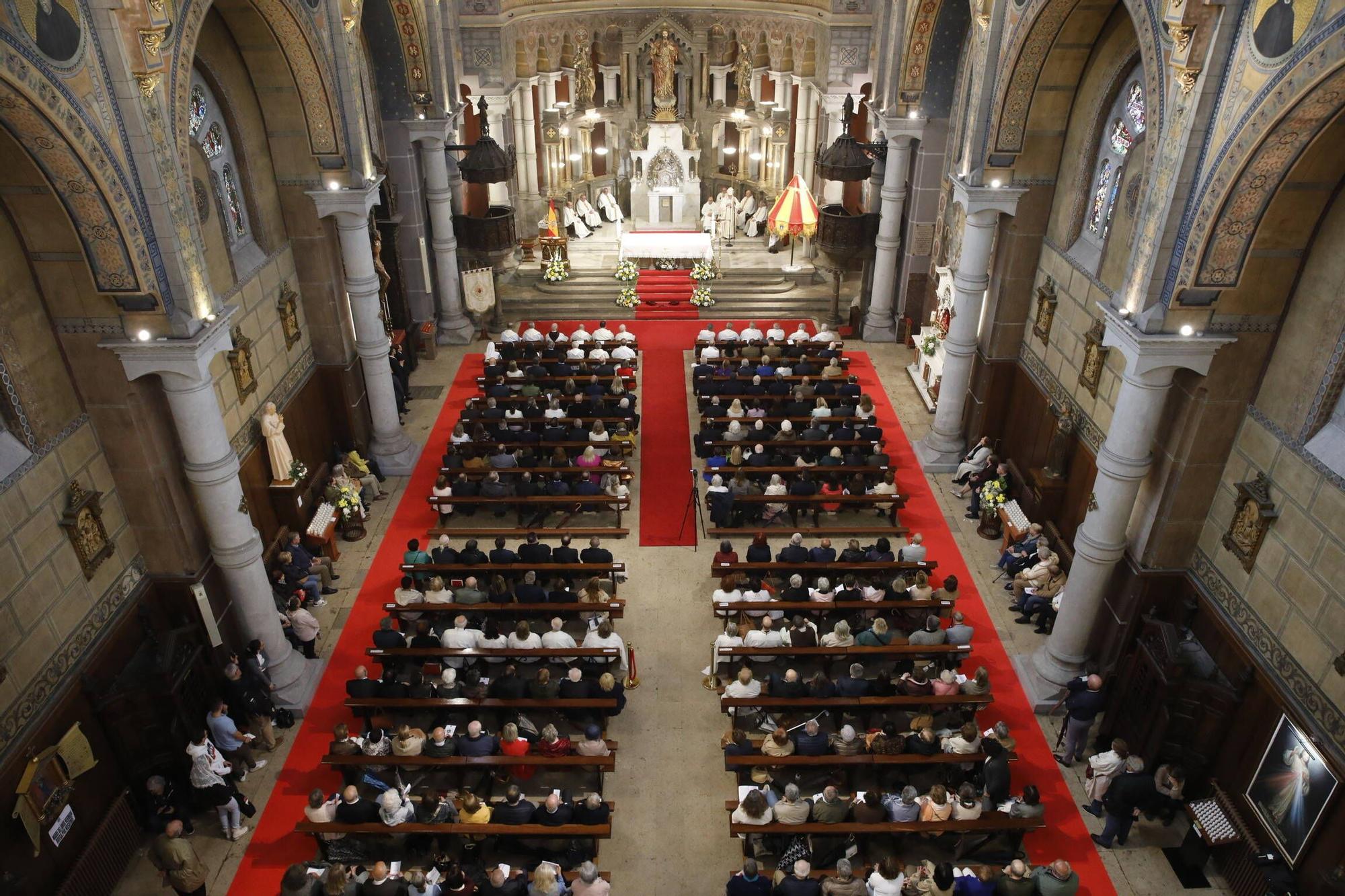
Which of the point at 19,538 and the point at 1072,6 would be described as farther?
the point at 1072,6

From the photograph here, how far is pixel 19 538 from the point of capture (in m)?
8.92

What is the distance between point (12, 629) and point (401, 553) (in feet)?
21.0

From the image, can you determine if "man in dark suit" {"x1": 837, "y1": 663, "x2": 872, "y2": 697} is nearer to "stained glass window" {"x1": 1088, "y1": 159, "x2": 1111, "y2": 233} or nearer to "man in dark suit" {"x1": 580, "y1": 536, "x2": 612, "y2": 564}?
"man in dark suit" {"x1": 580, "y1": 536, "x2": 612, "y2": 564}

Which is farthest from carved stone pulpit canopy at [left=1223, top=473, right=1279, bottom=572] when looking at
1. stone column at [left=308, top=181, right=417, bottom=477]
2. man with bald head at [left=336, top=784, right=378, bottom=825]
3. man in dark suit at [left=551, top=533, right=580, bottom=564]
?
stone column at [left=308, top=181, right=417, bottom=477]

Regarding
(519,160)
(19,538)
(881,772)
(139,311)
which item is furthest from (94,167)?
(519,160)

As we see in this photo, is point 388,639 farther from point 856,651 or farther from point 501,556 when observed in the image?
point 856,651

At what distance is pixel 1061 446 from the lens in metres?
13.6

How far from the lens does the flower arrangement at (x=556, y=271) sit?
960 inches

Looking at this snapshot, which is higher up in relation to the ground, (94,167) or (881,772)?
(94,167)

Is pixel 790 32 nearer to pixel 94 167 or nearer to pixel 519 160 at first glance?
pixel 519 160

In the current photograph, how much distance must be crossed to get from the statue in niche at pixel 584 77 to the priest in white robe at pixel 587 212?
2.76m

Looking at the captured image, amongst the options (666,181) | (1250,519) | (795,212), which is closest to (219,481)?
(1250,519)

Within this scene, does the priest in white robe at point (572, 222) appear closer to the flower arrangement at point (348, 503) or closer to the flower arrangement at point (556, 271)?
the flower arrangement at point (556, 271)

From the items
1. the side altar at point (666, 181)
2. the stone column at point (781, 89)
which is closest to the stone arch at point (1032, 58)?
the stone column at point (781, 89)
